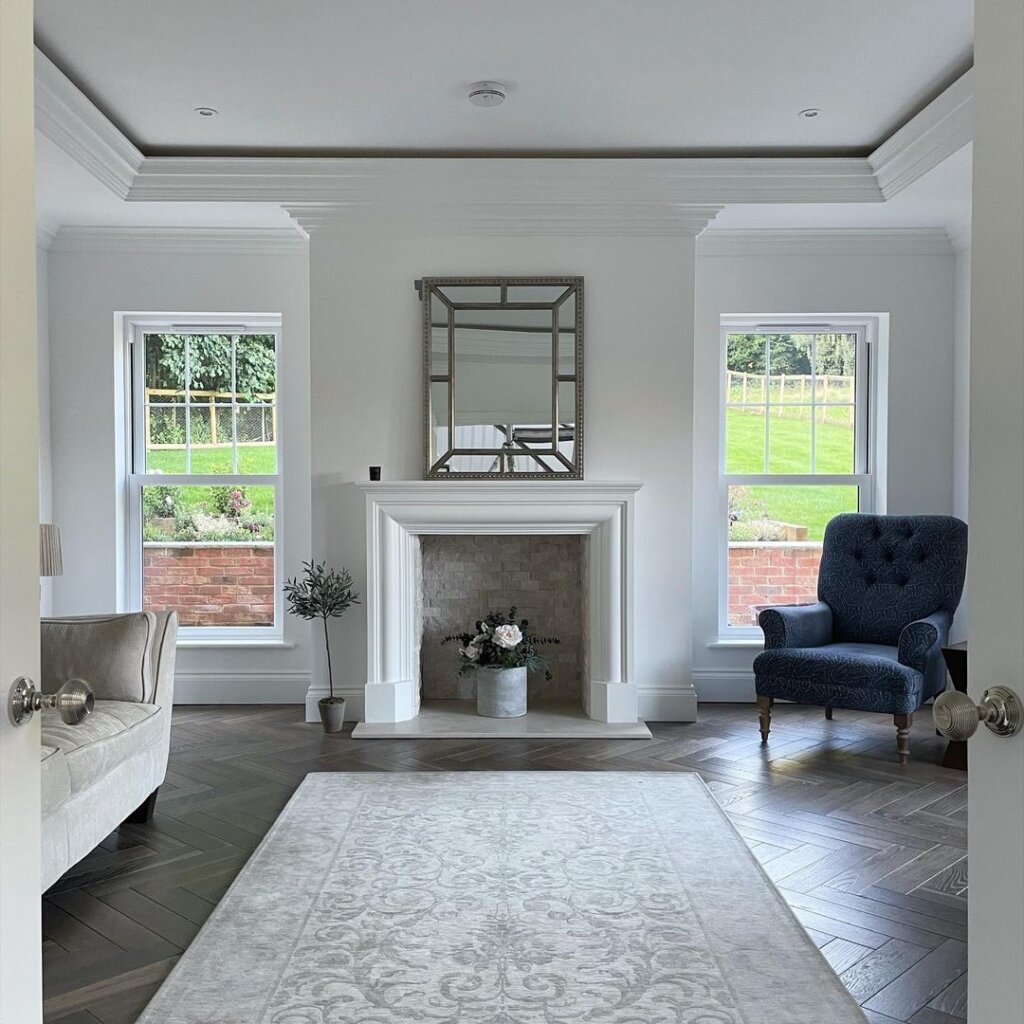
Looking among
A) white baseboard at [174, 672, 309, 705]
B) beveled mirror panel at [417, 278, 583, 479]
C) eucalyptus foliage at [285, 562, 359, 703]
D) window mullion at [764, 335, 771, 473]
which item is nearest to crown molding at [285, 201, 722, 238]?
beveled mirror panel at [417, 278, 583, 479]

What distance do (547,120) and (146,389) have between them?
294cm

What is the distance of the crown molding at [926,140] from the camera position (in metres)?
4.01

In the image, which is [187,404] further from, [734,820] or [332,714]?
[734,820]

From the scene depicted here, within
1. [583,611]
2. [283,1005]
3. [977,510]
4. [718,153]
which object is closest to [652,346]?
[718,153]

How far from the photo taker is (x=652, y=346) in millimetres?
5219

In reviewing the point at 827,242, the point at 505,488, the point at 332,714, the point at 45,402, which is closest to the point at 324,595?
the point at 332,714

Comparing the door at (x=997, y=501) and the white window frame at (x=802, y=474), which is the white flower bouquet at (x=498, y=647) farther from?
the door at (x=997, y=501)

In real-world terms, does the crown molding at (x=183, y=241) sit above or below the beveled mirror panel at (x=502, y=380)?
above

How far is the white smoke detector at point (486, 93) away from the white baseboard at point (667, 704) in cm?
300

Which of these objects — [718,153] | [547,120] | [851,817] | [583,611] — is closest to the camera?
[851,817]

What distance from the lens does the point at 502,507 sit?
5059mm

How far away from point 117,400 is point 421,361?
1.88m

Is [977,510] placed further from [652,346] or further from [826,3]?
[652,346]

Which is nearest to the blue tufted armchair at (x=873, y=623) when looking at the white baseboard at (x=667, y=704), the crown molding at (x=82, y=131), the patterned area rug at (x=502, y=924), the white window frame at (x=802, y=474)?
the white baseboard at (x=667, y=704)
